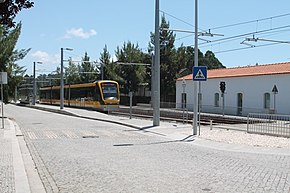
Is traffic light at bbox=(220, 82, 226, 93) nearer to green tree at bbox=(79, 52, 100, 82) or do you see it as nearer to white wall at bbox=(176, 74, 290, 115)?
white wall at bbox=(176, 74, 290, 115)

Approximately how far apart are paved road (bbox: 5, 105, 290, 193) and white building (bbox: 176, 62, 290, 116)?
25990mm

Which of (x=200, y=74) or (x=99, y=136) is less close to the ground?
(x=200, y=74)

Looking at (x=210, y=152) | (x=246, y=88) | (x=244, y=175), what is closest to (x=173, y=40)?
(x=246, y=88)

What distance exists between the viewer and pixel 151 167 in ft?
40.2

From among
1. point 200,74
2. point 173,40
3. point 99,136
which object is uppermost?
point 173,40

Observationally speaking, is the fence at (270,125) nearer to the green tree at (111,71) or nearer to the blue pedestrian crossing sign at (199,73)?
the blue pedestrian crossing sign at (199,73)

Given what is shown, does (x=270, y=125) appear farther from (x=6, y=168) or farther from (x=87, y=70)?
(x=87, y=70)

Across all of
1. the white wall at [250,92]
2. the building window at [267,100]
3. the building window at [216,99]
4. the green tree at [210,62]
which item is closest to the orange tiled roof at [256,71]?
the white wall at [250,92]

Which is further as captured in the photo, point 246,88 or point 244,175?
point 246,88

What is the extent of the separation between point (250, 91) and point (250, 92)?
109 millimetres

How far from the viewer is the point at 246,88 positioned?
4959 cm

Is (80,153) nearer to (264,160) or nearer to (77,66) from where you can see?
(264,160)

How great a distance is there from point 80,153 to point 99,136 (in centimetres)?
659

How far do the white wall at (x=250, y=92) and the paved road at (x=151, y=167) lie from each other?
2755cm
